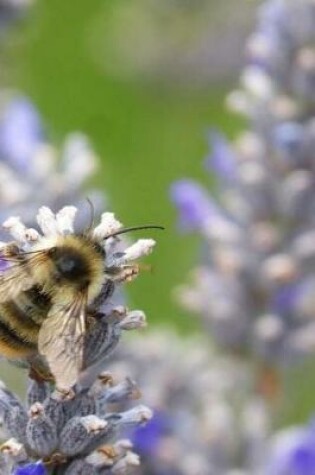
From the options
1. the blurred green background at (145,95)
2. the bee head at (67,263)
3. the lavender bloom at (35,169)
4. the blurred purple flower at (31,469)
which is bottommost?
the blurred purple flower at (31,469)

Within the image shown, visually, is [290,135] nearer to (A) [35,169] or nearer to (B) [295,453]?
(A) [35,169]

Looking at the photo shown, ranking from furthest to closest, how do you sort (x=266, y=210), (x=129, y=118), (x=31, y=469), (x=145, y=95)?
(x=129, y=118) → (x=145, y=95) → (x=266, y=210) → (x=31, y=469)

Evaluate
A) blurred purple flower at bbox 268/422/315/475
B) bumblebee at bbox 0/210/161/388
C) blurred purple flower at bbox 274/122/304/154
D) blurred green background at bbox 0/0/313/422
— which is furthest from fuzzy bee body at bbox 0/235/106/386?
blurred green background at bbox 0/0/313/422

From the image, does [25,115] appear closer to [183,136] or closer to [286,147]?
[286,147]

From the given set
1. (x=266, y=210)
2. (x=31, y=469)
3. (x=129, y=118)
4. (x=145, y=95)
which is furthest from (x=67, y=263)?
(x=129, y=118)

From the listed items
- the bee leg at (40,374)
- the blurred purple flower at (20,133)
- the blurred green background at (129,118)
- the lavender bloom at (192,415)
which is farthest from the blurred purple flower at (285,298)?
the bee leg at (40,374)

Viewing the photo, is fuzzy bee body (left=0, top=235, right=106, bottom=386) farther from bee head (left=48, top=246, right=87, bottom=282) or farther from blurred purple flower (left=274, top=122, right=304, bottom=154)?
blurred purple flower (left=274, top=122, right=304, bottom=154)

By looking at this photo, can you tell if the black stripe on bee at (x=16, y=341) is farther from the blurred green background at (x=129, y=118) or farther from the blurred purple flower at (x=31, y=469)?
the blurred green background at (x=129, y=118)

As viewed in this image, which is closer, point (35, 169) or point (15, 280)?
point (15, 280)
